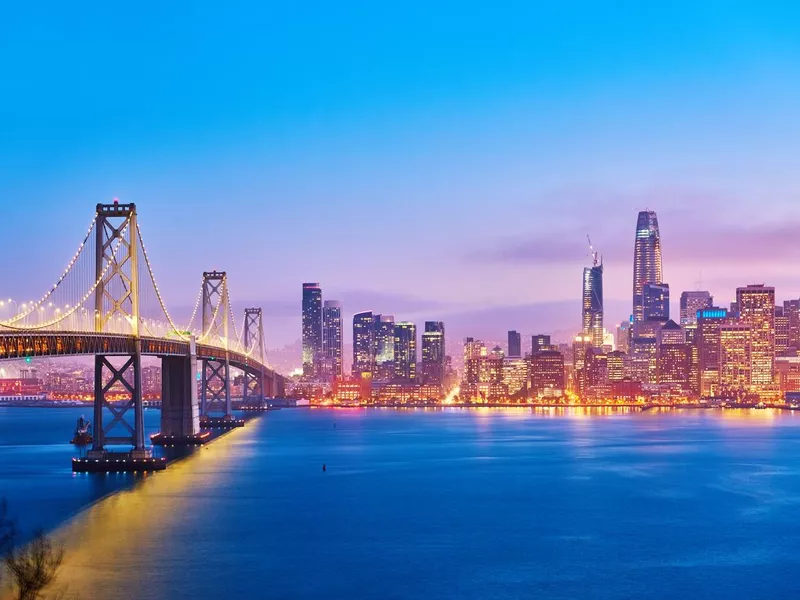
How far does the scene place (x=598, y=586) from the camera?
110 ft

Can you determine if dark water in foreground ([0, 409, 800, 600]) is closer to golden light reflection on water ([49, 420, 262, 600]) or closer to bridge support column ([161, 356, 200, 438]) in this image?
golden light reflection on water ([49, 420, 262, 600])

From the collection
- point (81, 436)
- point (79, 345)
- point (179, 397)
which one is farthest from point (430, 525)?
point (81, 436)

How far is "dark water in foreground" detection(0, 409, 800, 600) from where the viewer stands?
33531mm

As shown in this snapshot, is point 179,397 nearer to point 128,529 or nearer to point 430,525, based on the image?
point 128,529

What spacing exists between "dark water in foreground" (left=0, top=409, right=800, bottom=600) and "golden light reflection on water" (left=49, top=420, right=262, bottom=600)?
4.7 inches

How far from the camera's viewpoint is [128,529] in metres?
40.6

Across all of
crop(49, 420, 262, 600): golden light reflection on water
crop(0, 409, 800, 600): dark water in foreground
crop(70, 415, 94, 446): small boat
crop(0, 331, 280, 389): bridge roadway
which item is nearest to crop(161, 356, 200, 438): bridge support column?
crop(0, 331, 280, 389): bridge roadway

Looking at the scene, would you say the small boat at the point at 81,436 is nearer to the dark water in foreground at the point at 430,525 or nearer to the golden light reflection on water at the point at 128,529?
the dark water in foreground at the point at 430,525

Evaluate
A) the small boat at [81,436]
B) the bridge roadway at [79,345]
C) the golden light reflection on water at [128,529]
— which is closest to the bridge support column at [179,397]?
the bridge roadway at [79,345]

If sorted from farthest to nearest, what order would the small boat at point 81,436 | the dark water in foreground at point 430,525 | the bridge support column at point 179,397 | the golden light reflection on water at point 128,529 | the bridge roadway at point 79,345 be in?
the small boat at point 81,436 < the bridge support column at point 179,397 < the bridge roadway at point 79,345 < the dark water in foreground at point 430,525 < the golden light reflection on water at point 128,529

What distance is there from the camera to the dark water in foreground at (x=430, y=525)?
1320 inches

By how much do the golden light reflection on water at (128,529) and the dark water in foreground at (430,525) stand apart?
0.39ft

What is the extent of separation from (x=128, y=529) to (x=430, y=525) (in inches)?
490

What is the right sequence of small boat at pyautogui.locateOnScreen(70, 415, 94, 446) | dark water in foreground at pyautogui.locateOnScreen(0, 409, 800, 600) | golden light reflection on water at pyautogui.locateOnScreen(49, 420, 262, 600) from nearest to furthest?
golden light reflection on water at pyautogui.locateOnScreen(49, 420, 262, 600) < dark water in foreground at pyautogui.locateOnScreen(0, 409, 800, 600) < small boat at pyautogui.locateOnScreen(70, 415, 94, 446)
